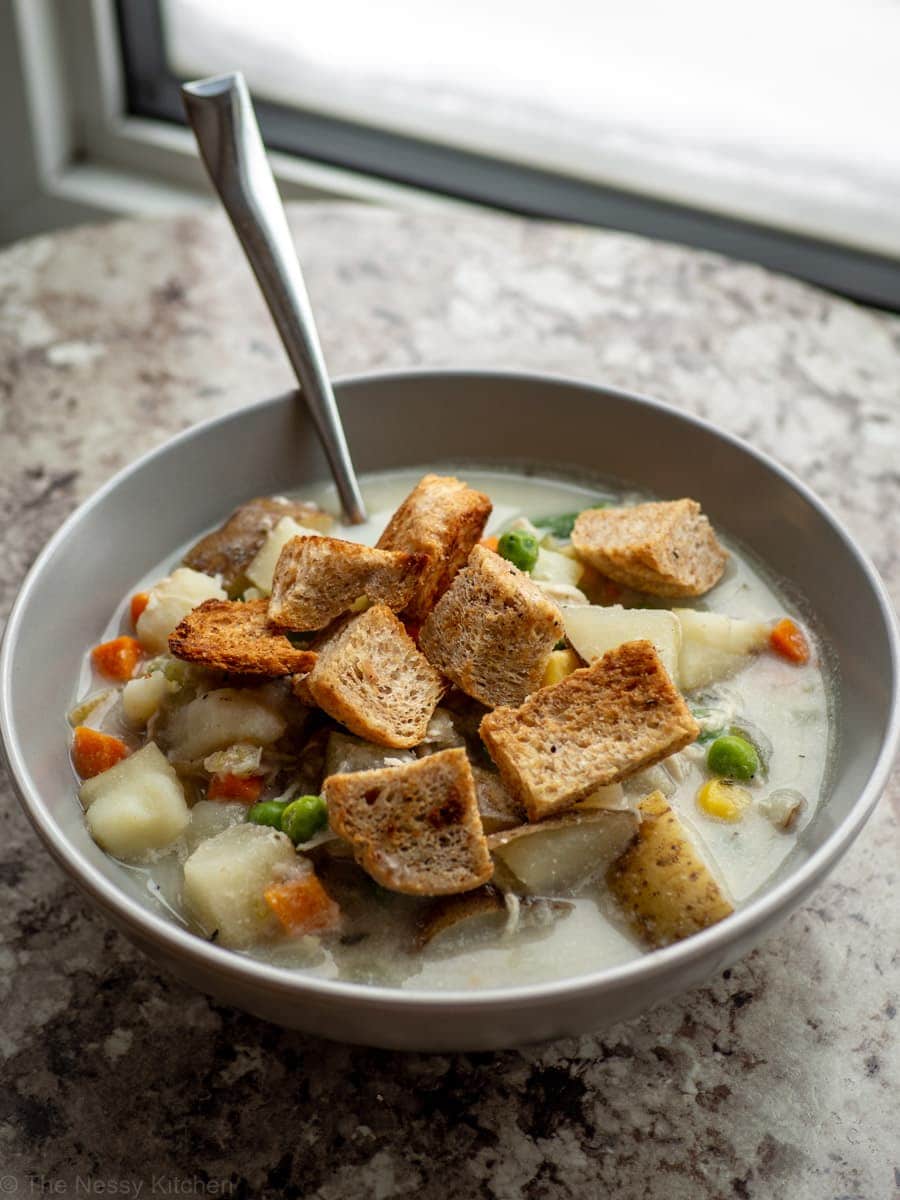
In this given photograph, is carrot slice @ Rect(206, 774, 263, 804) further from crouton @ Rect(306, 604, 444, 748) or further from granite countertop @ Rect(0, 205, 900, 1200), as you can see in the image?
granite countertop @ Rect(0, 205, 900, 1200)

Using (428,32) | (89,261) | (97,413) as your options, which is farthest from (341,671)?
(428,32)

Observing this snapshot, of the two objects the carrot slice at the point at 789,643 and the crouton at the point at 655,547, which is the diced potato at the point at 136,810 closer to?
the crouton at the point at 655,547

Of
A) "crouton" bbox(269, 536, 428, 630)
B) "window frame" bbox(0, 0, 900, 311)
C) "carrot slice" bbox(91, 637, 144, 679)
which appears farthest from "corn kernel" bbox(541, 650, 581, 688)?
"window frame" bbox(0, 0, 900, 311)

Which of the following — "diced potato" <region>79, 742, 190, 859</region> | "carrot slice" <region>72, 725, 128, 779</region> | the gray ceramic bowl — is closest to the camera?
the gray ceramic bowl

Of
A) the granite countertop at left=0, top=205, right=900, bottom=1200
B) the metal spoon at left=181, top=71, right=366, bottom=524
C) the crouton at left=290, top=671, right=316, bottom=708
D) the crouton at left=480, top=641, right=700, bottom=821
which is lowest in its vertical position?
the granite countertop at left=0, top=205, right=900, bottom=1200

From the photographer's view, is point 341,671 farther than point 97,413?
No

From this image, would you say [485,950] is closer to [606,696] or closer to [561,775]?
[561,775]
